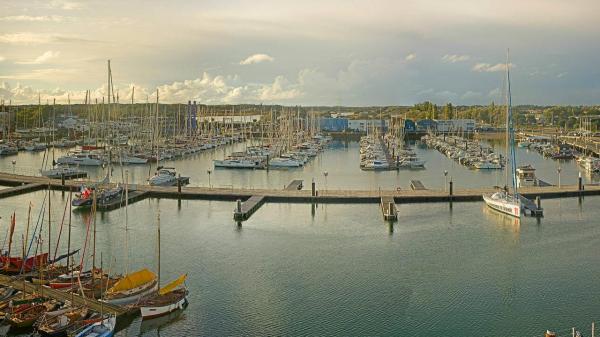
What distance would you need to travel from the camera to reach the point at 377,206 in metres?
34.4

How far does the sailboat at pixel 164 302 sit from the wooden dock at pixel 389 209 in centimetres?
1373

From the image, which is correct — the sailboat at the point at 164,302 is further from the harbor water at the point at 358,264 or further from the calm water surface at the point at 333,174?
the calm water surface at the point at 333,174

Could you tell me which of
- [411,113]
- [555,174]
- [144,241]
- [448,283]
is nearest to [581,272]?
[448,283]

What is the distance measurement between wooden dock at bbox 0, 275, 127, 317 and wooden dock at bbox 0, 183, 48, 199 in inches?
757

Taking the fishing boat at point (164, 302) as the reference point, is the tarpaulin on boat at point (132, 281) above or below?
above

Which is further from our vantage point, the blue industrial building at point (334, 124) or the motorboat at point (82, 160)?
the blue industrial building at point (334, 124)

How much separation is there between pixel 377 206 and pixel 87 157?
32085mm

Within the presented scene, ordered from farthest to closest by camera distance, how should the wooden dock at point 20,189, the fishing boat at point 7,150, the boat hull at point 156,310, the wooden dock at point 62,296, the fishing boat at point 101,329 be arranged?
the fishing boat at point 7,150 → the wooden dock at point 20,189 → the boat hull at point 156,310 → the wooden dock at point 62,296 → the fishing boat at point 101,329

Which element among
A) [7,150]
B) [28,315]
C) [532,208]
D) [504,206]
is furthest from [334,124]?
[28,315]

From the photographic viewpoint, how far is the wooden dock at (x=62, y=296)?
18.3m

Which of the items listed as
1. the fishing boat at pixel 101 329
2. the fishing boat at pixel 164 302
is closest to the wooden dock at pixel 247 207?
the fishing boat at pixel 164 302

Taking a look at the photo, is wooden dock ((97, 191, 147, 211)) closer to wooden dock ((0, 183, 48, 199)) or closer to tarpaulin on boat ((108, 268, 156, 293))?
wooden dock ((0, 183, 48, 199))

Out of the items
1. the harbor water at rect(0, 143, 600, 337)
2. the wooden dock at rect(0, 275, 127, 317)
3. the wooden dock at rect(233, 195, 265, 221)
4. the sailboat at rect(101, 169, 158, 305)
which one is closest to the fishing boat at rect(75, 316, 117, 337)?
the wooden dock at rect(0, 275, 127, 317)

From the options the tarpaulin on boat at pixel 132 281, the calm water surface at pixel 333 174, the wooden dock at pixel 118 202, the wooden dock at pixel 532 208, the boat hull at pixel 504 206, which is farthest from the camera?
the calm water surface at pixel 333 174
